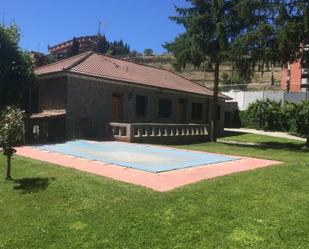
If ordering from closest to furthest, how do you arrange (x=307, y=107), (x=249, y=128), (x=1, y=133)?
(x=1, y=133) → (x=307, y=107) → (x=249, y=128)

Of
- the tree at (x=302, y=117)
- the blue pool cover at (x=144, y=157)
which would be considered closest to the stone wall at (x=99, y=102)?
the blue pool cover at (x=144, y=157)

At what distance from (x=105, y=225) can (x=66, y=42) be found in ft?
211

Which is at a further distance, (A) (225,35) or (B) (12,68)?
(A) (225,35)

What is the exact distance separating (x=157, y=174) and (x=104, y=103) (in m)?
12.6

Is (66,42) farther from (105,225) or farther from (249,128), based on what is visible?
(105,225)

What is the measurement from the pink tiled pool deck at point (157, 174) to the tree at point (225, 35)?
899 centimetres

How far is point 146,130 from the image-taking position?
21.3m

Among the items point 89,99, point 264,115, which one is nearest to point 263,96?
point 264,115

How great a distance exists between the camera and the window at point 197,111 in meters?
30.5

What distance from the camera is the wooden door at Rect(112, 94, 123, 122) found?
904 inches

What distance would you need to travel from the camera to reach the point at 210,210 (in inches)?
281

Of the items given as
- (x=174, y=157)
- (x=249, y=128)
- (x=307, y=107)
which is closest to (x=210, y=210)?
(x=174, y=157)

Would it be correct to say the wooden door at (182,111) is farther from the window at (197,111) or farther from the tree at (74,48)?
the tree at (74,48)

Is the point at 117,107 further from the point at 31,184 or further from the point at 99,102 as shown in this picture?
the point at 31,184
